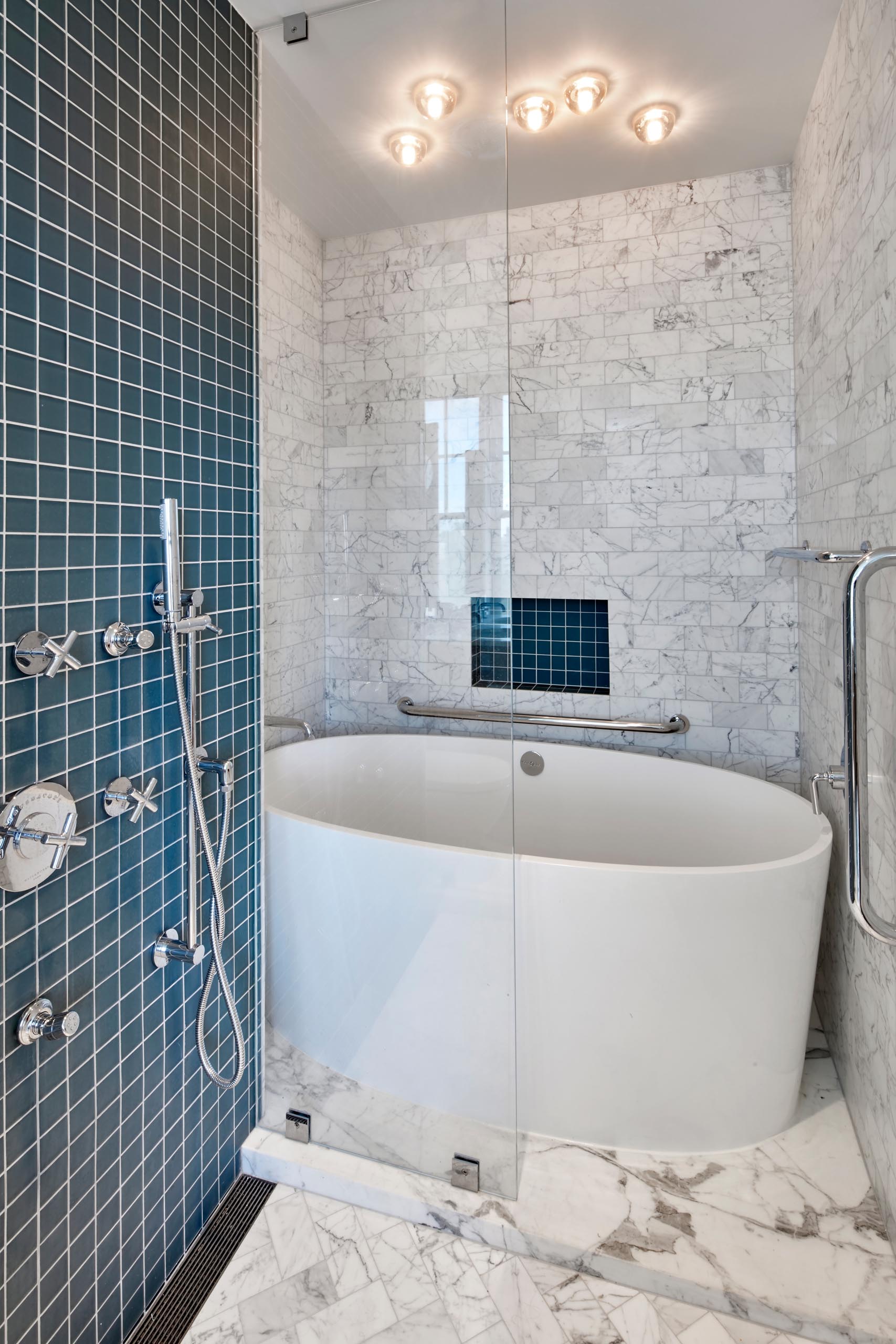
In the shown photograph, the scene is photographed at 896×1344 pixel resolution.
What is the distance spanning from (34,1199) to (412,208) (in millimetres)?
2125

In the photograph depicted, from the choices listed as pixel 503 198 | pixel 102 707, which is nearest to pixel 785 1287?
pixel 102 707

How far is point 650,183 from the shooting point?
9.85 feet

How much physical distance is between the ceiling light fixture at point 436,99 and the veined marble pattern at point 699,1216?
2536 mm

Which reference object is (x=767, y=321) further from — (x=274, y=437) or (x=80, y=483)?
(x=80, y=483)

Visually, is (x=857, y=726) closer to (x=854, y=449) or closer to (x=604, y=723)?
(x=854, y=449)

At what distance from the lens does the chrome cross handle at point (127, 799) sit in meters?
1.41

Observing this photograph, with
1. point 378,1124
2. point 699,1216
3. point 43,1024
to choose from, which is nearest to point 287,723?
point 43,1024

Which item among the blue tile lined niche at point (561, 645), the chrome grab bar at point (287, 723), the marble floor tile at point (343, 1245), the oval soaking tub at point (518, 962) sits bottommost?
the marble floor tile at point (343, 1245)

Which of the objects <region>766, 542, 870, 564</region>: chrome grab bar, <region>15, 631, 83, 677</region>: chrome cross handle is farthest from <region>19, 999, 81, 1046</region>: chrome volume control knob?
<region>766, 542, 870, 564</region>: chrome grab bar

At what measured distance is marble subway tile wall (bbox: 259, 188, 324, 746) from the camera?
1871mm

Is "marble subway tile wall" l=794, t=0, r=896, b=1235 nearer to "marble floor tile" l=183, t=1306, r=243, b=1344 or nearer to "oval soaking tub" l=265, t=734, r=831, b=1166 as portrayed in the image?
"oval soaking tub" l=265, t=734, r=831, b=1166

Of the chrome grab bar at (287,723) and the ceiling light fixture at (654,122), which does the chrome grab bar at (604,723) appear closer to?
the chrome grab bar at (287,723)

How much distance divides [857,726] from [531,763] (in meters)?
1.74

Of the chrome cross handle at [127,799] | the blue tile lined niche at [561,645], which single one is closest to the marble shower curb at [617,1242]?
the chrome cross handle at [127,799]
